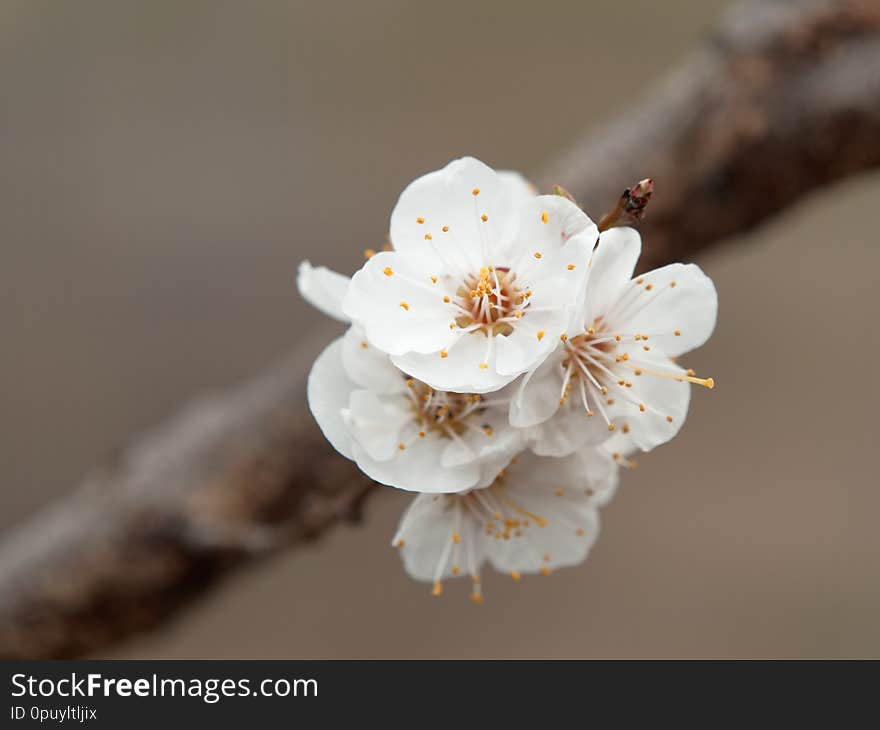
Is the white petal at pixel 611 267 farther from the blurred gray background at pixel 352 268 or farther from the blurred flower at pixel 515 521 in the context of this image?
the blurred gray background at pixel 352 268

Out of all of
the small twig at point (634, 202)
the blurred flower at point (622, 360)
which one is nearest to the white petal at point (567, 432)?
the blurred flower at point (622, 360)

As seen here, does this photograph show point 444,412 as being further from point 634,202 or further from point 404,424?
point 634,202

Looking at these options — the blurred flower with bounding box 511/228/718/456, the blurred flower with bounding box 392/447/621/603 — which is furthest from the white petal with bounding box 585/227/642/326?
the blurred flower with bounding box 392/447/621/603

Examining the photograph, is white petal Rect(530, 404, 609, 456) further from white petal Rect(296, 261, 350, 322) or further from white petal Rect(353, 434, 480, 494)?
white petal Rect(296, 261, 350, 322)

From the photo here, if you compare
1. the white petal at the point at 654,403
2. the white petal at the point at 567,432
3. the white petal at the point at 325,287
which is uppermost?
the white petal at the point at 325,287

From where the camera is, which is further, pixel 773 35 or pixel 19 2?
pixel 19 2

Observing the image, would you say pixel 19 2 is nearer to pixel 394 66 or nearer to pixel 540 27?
pixel 394 66

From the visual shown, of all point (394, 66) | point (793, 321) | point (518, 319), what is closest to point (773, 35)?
point (518, 319)
